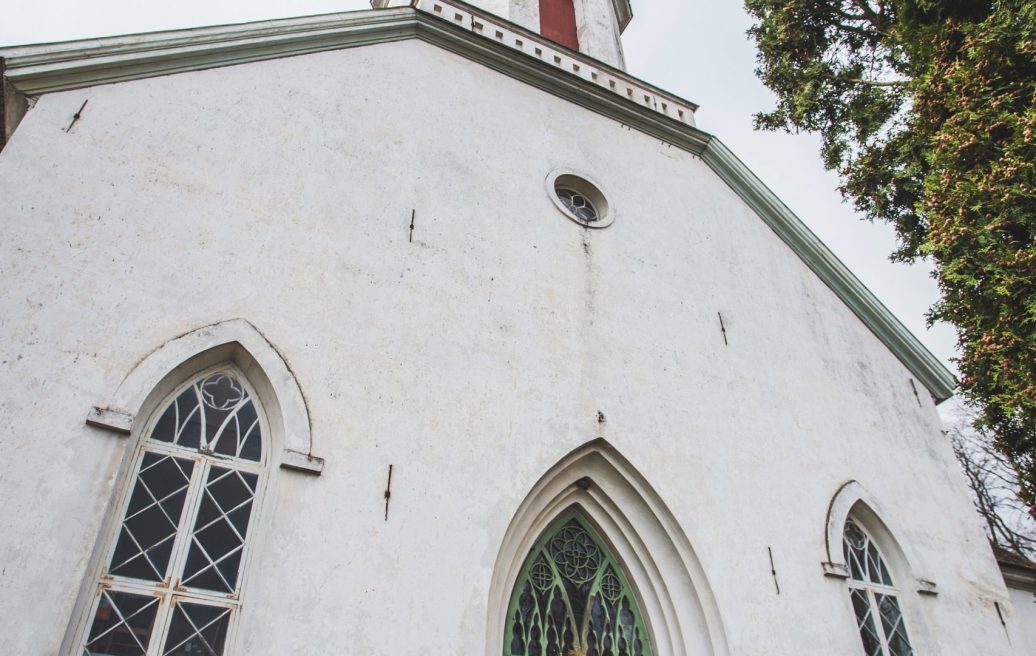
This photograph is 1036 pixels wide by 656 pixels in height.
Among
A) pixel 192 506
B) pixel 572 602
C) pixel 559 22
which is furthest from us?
pixel 559 22

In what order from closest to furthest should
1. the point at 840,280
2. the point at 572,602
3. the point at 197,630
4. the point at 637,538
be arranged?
the point at 197,630 → the point at 572,602 → the point at 637,538 → the point at 840,280

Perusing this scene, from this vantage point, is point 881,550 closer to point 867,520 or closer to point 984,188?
point 867,520

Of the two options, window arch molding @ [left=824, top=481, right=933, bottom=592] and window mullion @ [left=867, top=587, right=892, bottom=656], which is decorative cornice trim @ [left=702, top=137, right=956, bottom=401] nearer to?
window arch molding @ [left=824, top=481, right=933, bottom=592]

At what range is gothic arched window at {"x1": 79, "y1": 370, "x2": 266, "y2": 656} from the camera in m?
3.95

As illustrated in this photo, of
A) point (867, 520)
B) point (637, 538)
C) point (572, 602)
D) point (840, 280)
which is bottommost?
point (572, 602)

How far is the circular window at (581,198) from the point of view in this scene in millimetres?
7324

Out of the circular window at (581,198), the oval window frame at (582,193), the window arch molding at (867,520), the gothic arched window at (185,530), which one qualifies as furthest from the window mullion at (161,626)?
the window arch molding at (867,520)

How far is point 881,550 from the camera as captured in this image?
7012 mm

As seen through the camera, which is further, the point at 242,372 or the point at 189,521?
the point at 242,372

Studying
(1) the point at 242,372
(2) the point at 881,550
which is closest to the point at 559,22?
(1) the point at 242,372

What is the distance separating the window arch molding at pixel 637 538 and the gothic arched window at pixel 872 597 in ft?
6.05

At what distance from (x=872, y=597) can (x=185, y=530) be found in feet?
19.8

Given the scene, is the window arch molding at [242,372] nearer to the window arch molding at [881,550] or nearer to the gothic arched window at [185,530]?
the gothic arched window at [185,530]

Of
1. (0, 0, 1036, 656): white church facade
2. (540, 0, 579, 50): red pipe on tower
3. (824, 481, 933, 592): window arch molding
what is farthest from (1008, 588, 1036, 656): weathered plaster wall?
(540, 0, 579, 50): red pipe on tower
